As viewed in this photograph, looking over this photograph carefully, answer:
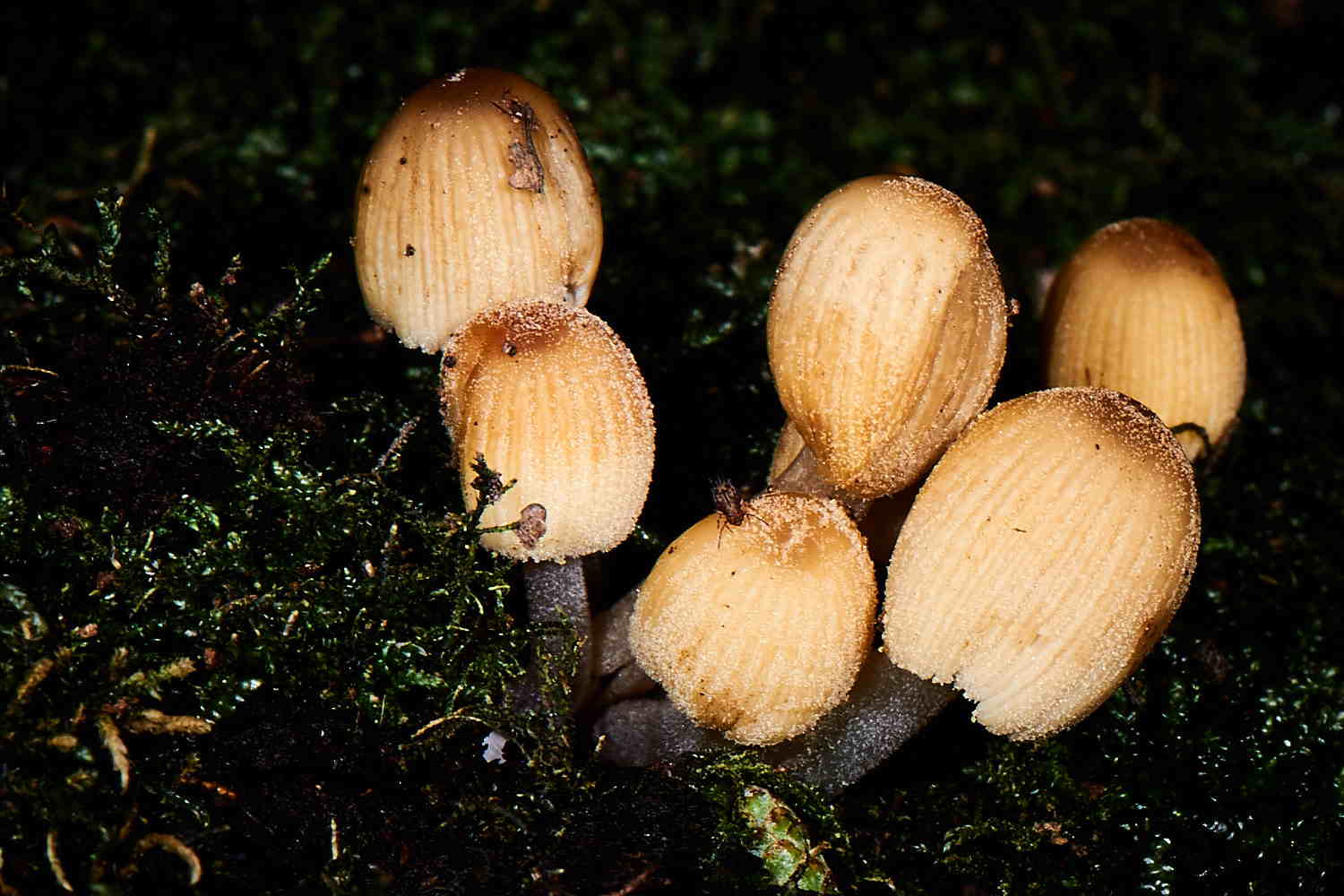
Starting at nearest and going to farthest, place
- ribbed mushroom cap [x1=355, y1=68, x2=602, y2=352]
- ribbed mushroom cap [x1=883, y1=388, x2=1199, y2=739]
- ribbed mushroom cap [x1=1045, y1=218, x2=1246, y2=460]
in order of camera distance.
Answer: ribbed mushroom cap [x1=883, y1=388, x2=1199, y2=739] → ribbed mushroom cap [x1=355, y1=68, x2=602, y2=352] → ribbed mushroom cap [x1=1045, y1=218, x2=1246, y2=460]

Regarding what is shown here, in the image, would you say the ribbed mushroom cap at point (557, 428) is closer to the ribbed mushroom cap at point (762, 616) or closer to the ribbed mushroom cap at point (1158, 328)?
the ribbed mushroom cap at point (762, 616)

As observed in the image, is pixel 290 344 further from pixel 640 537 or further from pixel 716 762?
pixel 716 762

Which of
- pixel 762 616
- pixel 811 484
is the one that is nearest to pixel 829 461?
pixel 811 484

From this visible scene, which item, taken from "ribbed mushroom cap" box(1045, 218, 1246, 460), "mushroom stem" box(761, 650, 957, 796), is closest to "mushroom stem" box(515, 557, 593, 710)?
"mushroom stem" box(761, 650, 957, 796)

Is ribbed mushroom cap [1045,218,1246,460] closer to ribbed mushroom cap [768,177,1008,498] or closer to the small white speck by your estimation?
ribbed mushroom cap [768,177,1008,498]

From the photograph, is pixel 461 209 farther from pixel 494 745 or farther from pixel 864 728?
pixel 864 728

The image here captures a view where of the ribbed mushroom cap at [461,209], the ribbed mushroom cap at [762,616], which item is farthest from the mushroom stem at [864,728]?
the ribbed mushroom cap at [461,209]
